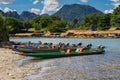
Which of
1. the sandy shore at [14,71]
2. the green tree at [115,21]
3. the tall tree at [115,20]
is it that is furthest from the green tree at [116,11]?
the sandy shore at [14,71]

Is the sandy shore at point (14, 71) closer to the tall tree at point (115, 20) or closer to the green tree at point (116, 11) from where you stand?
the tall tree at point (115, 20)

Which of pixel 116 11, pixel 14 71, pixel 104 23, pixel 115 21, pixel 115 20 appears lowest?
pixel 14 71

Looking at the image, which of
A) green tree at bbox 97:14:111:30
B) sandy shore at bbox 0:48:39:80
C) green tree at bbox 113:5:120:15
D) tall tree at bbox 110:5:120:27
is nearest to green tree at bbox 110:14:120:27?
tall tree at bbox 110:5:120:27

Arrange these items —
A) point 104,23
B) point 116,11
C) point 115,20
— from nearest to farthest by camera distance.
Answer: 1. point 115,20
2. point 116,11
3. point 104,23

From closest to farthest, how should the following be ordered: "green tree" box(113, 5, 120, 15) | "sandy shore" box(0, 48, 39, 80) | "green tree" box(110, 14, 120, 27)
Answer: "sandy shore" box(0, 48, 39, 80), "green tree" box(110, 14, 120, 27), "green tree" box(113, 5, 120, 15)

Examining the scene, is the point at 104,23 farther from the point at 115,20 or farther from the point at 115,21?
the point at 115,20

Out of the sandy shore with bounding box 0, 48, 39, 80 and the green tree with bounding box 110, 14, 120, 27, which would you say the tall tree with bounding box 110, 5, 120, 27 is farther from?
the sandy shore with bounding box 0, 48, 39, 80

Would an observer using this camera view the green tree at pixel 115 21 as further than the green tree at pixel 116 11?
No

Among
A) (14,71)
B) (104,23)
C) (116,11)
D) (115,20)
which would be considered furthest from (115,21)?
(14,71)

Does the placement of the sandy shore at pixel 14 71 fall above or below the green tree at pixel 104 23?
below

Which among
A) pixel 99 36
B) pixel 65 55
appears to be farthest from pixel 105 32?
pixel 65 55

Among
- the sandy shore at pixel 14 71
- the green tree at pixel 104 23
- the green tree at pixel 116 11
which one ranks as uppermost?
the green tree at pixel 116 11

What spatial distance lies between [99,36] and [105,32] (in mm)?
5658

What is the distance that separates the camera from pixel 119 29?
16312cm
